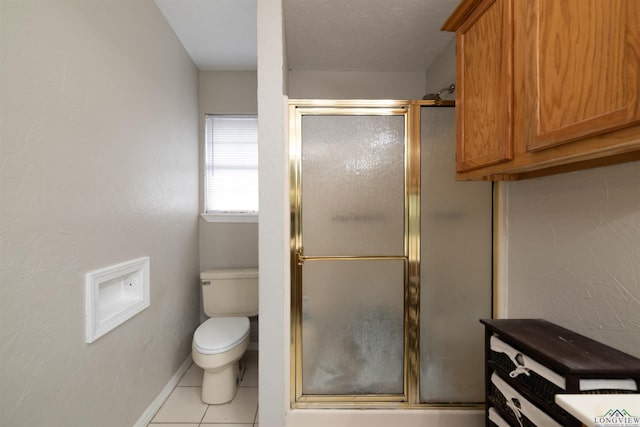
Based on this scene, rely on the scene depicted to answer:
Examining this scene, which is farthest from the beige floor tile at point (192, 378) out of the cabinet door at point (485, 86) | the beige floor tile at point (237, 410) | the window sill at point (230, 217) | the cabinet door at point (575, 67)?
the cabinet door at point (575, 67)

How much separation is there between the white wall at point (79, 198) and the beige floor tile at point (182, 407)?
0.14m

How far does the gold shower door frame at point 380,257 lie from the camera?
5.46 ft

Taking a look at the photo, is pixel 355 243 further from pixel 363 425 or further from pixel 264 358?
pixel 363 425

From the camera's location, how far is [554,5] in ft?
2.77

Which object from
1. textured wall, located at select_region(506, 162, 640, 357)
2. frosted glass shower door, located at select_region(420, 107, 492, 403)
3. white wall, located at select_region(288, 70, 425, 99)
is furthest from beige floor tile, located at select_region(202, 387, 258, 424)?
white wall, located at select_region(288, 70, 425, 99)

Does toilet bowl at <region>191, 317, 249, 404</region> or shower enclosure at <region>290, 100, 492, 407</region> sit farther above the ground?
shower enclosure at <region>290, 100, 492, 407</region>

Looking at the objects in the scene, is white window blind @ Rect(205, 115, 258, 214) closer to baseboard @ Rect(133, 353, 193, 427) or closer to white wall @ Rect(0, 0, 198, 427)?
white wall @ Rect(0, 0, 198, 427)

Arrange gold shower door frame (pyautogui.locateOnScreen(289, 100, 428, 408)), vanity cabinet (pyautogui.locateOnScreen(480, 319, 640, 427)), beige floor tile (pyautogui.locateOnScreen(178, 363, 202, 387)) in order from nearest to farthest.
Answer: vanity cabinet (pyautogui.locateOnScreen(480, 319, 640, 427)) < gold shower door frame (pyautogui.locateOnScreen(289, 100, 428, 408)) < beige floor tile (pyautogui.locateOnScreen(178, 363, 202, 387))

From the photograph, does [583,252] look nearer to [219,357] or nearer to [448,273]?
[448,273]

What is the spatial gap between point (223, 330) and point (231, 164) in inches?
56.0

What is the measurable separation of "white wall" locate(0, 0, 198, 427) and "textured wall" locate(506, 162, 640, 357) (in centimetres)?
Result: 200

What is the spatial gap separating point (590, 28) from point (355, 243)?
1253mm

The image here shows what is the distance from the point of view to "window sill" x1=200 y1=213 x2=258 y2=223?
2576 mm

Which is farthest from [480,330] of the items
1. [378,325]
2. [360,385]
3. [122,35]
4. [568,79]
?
[122,35]
